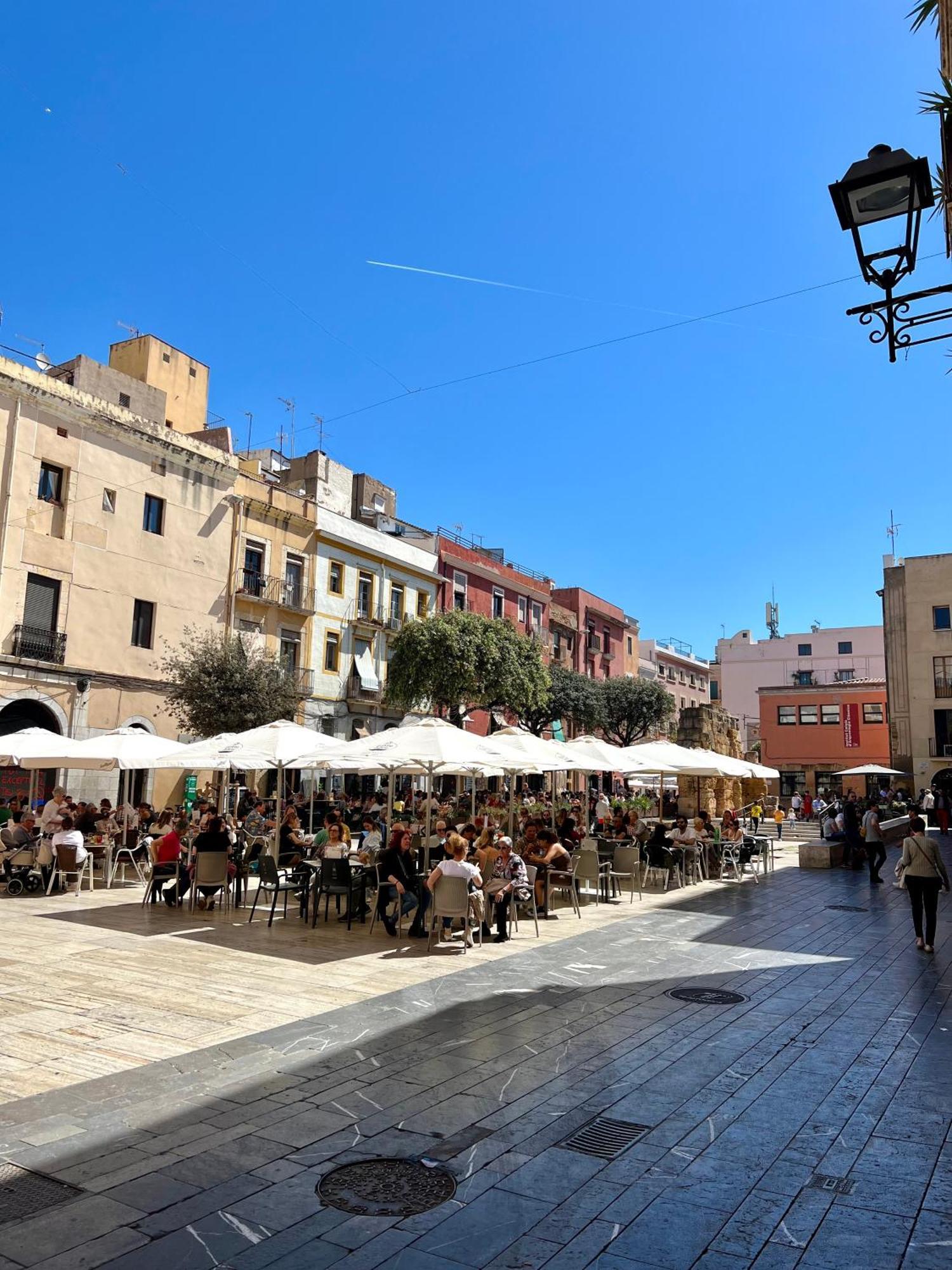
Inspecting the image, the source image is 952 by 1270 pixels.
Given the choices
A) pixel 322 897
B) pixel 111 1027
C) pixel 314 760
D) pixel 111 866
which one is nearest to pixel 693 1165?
pixel 111 1027

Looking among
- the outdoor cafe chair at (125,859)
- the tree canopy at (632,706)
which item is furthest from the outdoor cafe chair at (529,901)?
the tree canopy at (632,706)

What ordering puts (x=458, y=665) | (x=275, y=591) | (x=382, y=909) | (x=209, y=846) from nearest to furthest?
(x=382, y=909), (x=209, y=846), (x=275, y=591), (x=458, y=665)

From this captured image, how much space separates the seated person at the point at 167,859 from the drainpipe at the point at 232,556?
18.2 m

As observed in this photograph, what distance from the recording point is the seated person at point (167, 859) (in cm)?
1305

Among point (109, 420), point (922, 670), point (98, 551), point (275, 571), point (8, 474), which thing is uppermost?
point (109, 420)

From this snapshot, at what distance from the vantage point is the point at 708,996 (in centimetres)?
808

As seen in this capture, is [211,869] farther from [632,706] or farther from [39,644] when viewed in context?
[632,706]

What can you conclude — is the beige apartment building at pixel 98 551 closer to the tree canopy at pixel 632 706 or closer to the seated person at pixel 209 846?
the seated person at pixel 209 846

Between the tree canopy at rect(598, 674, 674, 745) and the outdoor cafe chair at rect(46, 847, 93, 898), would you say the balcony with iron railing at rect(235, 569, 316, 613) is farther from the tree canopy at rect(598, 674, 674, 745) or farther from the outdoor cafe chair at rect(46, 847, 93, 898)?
the tree canopy at rect(598, 674, 674, 745)

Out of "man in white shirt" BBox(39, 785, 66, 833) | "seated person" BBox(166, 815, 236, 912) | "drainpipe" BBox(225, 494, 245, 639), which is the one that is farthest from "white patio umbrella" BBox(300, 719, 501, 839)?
"drainpipe" BBox(225, 494, 245, 639)

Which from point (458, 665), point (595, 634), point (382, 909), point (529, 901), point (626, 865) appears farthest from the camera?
point (595, 634)

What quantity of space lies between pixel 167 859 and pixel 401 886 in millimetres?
4085

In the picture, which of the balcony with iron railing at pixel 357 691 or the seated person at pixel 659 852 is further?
the balcony with iron railing at pixel 357 691

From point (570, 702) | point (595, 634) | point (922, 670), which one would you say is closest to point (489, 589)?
point (570, 702)
